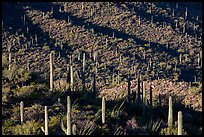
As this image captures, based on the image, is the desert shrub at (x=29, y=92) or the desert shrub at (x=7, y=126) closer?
the desert shrub at (x=7, y=126)

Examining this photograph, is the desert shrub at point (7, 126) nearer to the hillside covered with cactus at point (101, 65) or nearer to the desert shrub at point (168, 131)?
the hillside covered with cactus at point (101, 65)

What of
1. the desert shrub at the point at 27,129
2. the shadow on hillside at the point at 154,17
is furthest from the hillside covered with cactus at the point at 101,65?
the shadow on hillside at the point at 154,17

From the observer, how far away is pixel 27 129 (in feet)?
41.4

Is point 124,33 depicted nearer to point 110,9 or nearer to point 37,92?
point 110,9

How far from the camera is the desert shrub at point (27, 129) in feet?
41.3

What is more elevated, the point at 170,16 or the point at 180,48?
the point at 170,16

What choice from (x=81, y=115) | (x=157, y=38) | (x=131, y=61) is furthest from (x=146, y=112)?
(x=157, y=38)

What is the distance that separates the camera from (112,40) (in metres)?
48.8

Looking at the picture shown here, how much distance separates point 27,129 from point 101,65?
98.7ft

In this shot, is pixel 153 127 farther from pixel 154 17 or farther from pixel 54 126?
pixel 154 17

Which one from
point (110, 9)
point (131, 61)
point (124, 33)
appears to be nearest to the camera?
point (131, 61)

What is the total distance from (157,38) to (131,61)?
7798 millimetres

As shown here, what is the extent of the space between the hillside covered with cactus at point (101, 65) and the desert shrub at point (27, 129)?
31 mm

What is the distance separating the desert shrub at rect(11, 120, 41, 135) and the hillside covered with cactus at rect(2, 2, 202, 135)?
0.03 metres
